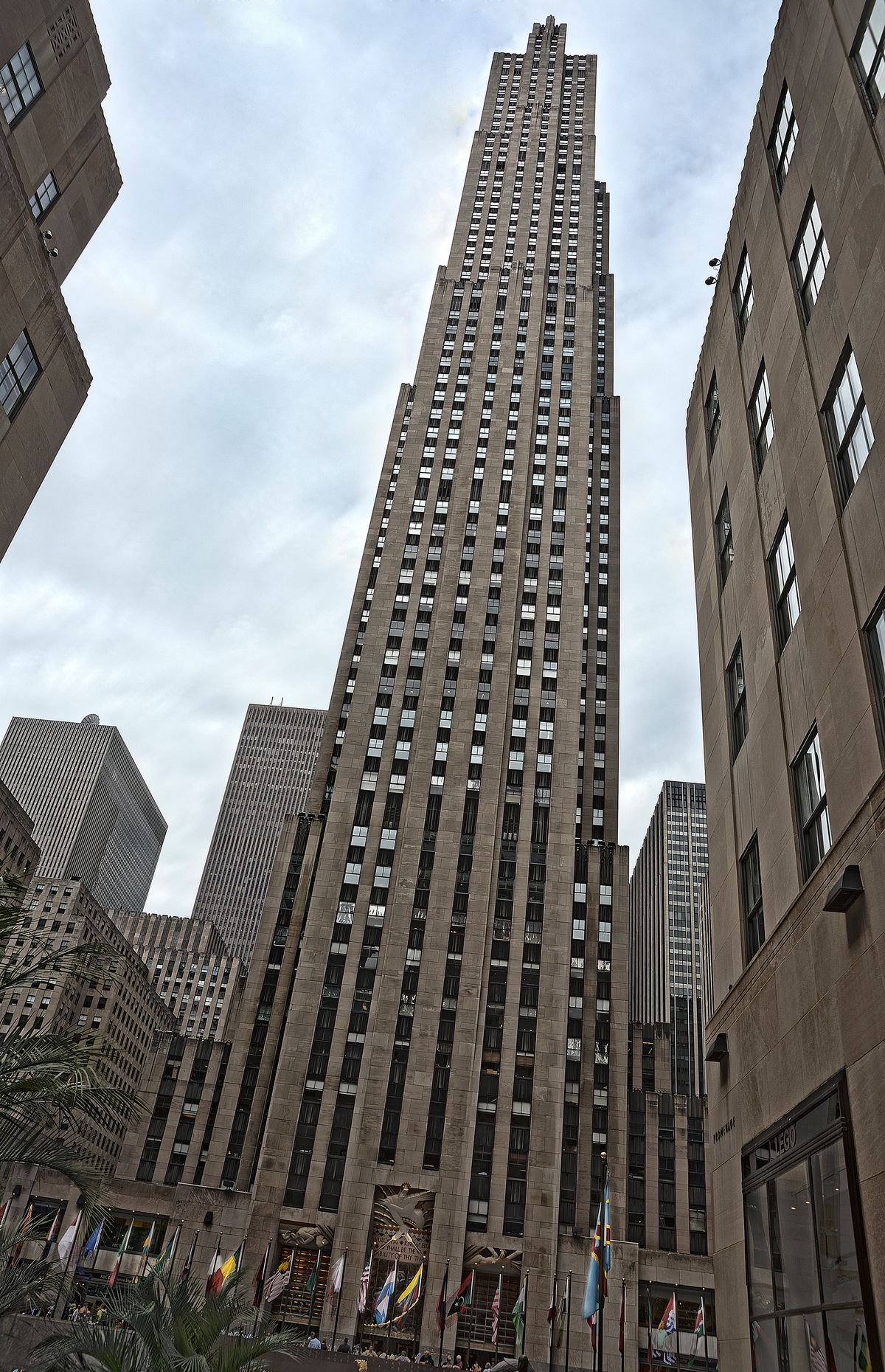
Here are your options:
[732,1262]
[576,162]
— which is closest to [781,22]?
[732,1262]

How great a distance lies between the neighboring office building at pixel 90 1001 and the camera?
133 m

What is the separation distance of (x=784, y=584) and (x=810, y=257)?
7.52 m

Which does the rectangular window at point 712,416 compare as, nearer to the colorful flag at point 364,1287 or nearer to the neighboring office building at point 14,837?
the colorful flag at point 364,1287

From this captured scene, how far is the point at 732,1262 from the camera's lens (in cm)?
2188

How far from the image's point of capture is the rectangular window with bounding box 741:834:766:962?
2320 centimetres

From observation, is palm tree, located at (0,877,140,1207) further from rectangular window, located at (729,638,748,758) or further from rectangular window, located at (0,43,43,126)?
rectangular window, located at (0,43,43,126)

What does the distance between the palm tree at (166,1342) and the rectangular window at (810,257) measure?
74.7 feet

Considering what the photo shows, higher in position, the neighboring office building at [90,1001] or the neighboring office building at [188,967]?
the neighboring office building at [188,967]

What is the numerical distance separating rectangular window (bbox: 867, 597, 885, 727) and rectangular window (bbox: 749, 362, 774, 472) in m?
9.56

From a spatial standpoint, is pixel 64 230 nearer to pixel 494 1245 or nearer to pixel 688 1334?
pixel 494 1245

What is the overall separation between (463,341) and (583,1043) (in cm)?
8214

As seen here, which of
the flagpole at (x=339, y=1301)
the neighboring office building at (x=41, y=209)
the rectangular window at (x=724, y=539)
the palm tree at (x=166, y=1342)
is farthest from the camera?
the flagpole at (x=339, y=1301)

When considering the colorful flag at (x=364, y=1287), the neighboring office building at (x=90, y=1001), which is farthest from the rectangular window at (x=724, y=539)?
the neighboring office building at (x=90, y=1001)

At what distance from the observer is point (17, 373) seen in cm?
2783
